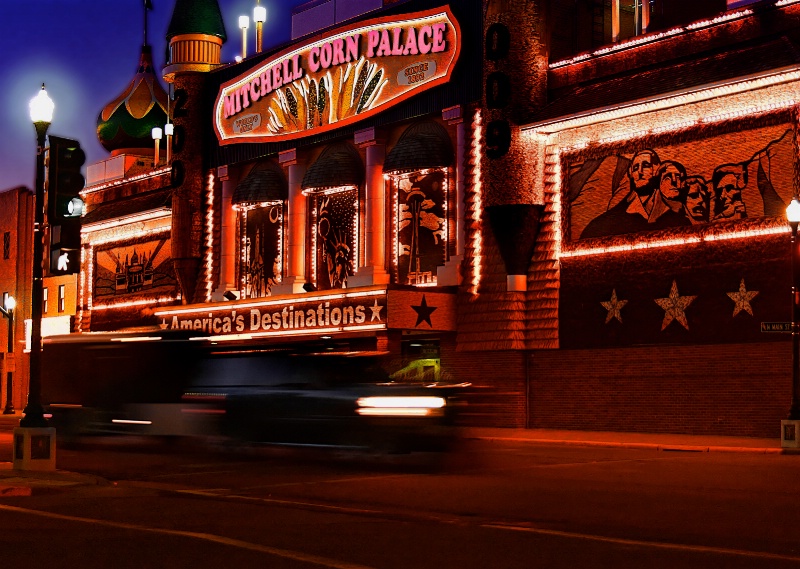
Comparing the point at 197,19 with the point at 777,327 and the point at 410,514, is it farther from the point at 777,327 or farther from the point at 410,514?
the point at 410,514

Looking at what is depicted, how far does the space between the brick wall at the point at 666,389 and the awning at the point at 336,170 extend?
10569 millimetres

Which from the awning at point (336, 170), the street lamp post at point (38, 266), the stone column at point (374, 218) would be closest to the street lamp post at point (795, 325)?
the street lamp post at point (38, 266)

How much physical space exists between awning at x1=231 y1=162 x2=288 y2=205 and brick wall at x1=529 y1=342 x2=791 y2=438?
569 inches

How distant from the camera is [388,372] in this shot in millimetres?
22438

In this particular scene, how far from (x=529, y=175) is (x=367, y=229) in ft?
25.2

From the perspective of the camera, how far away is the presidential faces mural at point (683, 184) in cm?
3170

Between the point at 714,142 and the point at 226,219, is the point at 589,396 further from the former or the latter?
the point at 226,219

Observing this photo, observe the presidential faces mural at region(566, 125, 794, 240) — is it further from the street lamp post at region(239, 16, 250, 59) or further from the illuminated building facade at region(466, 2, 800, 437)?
the street lamp post at region(239, 16, 250, 59)

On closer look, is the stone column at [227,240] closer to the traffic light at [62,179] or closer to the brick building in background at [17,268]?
the brick building in background at [17,268]

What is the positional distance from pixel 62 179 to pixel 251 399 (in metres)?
5.65

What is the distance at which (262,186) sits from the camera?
156 ft

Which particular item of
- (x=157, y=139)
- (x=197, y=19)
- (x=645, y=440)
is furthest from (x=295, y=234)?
(x=645, y=440)

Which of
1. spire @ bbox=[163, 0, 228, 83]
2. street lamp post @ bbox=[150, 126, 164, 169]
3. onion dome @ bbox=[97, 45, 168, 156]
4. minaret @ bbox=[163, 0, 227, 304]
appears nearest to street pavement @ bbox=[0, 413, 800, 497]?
minaret @ bbox=[163, 0, 227, 304]

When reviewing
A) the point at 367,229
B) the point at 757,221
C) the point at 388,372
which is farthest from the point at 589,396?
the point at 388,372
